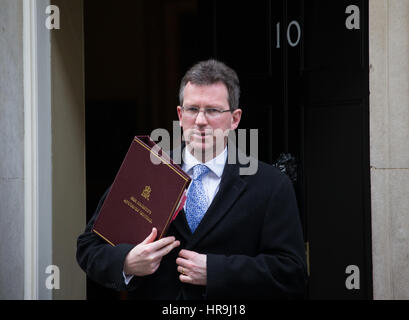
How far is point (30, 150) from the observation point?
3523 millimetres

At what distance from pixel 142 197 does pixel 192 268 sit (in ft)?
1.14

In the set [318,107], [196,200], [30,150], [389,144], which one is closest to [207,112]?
[196,200]

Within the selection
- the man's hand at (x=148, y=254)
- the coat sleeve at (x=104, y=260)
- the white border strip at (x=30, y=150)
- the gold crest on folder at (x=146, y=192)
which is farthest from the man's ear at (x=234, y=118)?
the white border strip at (x=30, y=150)

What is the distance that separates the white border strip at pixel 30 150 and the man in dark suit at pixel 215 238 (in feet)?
5.12

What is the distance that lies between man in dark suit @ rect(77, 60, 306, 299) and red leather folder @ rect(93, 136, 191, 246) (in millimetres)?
63

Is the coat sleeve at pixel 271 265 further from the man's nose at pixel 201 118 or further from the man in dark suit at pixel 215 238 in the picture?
the man's nose at pixel 201 118

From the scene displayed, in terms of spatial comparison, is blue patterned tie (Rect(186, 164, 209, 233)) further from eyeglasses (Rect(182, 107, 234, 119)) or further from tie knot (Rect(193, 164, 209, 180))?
eyeglasses (Rect(182, 107, 234, 119))

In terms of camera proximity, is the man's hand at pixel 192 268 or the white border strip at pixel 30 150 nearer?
the man's hand at pixel 192 268

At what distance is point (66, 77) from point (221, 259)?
2.53m

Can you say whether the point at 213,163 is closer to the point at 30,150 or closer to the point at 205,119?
the point at 205,119

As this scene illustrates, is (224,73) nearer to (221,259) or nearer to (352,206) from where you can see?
(221,259)

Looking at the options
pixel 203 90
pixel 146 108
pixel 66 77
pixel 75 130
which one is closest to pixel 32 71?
pixel 66 77

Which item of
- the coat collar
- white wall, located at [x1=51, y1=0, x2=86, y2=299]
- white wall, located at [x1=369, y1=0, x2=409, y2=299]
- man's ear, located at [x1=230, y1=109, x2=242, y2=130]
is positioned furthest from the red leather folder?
white wall, located at [x1=51, y1=0, x2=86, y2=299]

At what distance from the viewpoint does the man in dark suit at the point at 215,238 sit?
192cm
